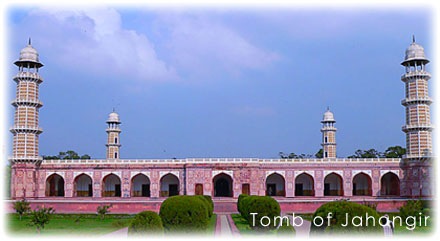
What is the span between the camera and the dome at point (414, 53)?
25078 millimetres

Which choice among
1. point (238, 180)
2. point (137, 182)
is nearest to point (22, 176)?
point (137, 182)

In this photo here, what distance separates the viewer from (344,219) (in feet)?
23.1

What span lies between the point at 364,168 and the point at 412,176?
2.30 metres

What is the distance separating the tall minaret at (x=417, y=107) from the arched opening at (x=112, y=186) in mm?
14751

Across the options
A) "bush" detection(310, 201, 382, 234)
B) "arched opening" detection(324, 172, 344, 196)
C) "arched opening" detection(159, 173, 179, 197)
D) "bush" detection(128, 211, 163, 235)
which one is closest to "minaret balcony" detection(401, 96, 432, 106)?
"arched opening" detection(324, 172, 344, 196)

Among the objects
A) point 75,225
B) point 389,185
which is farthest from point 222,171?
point 75,225

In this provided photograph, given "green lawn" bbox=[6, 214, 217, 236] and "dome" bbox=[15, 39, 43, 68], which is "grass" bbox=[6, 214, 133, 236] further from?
"dome" bbox=[15, 39, 43, 68]

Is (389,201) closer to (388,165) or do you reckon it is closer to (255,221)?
(388,165)

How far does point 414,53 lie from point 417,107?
2683 millimetres

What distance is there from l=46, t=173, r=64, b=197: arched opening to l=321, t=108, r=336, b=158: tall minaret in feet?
50.8

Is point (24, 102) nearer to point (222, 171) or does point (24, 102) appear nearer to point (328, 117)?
point (222, 171)

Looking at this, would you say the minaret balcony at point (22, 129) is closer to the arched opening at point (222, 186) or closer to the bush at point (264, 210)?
the arched opening at point (222, 186)

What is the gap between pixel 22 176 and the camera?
2445 cm

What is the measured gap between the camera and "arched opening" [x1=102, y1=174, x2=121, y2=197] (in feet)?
89.8
